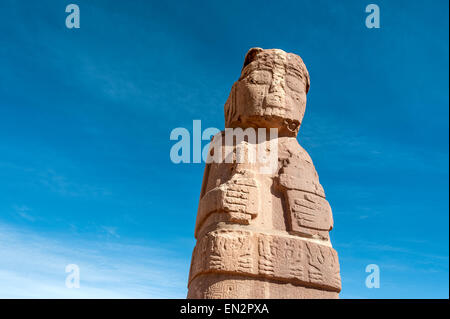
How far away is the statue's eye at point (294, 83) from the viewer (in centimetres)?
521

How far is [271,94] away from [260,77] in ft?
1.14

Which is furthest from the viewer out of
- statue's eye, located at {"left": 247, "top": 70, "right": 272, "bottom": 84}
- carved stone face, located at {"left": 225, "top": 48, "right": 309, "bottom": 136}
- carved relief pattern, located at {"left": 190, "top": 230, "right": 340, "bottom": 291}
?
statue's eye, located at {"left": 247, "top": 70, "right": 272, "bottom": 84}

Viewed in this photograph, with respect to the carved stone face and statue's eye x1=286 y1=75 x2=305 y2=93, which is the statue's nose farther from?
statue's eye x1=286 y1=75 x2=305 y2=93

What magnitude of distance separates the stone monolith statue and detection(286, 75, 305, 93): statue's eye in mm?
16

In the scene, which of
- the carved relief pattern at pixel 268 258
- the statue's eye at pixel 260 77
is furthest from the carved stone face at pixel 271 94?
the carved relief pattern at pixel 268 258

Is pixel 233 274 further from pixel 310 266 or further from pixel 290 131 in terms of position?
pixel 290 131

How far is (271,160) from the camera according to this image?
15.5 feet

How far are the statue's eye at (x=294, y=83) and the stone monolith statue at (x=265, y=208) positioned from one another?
0.02 metres

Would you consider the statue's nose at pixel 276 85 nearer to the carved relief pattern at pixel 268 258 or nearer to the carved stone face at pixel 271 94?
the carved stone face at pixel 271 94

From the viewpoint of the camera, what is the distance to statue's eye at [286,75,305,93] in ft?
17.1

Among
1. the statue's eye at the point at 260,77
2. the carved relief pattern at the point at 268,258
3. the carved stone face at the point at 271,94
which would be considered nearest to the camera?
the carved relief pattern at the point at 268,258

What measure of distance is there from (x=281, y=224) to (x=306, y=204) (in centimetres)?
42

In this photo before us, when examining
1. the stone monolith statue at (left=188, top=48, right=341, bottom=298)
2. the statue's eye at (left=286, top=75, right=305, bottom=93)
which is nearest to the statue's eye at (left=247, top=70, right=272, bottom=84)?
the stone monolith statue at (left=188, top=48, right=341, bottom=298)
